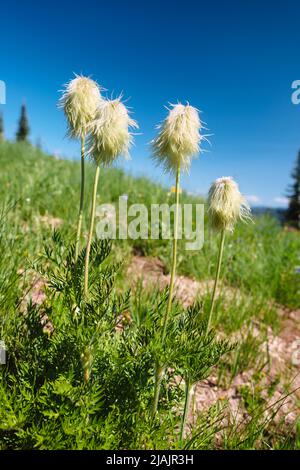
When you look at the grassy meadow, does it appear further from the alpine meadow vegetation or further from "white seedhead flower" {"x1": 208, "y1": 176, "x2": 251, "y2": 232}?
"white seedhead flower" {"x1": 208, "y1": 176, "x2": 251, "y2": 232}

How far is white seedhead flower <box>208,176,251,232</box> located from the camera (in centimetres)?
163

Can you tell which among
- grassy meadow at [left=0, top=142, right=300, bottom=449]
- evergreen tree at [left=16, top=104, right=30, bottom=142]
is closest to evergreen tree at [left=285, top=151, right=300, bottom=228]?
grassy meadow at [left=0, top=142, right=300, bottom=449]

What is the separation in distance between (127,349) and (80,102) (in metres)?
1.16

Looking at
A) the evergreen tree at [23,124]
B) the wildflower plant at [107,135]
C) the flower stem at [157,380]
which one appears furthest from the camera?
the evergreen tree at [23,124]

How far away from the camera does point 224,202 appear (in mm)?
1634

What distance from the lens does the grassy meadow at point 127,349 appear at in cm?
155

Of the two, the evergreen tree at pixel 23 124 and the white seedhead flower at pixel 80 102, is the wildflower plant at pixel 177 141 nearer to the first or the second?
the white seedhead flower at pixel 80 102

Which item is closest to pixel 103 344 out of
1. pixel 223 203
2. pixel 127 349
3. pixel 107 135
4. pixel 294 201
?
pixel 127 349

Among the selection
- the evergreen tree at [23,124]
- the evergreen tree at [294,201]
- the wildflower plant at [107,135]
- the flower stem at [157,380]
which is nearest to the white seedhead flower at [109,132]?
the wildflower plant at [107,135]

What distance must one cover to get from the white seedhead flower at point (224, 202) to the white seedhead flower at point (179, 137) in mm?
175

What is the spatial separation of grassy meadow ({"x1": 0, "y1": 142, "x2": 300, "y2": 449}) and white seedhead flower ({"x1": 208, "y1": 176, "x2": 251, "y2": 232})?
434mm

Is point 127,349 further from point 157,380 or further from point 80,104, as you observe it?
point 80,104

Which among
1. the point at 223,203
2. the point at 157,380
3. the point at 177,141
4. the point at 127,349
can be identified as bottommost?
the point at 157,380

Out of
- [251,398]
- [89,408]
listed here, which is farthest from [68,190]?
[89,408]
